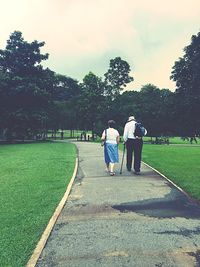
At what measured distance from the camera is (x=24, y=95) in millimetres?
46000

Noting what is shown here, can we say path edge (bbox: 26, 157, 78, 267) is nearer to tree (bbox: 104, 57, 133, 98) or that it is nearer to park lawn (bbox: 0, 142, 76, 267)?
park lawn (bbox: 0, 142, 76, 267)

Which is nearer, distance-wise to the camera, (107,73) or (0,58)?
(0,58)

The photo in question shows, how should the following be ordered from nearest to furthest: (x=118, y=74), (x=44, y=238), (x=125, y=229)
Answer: (x=44, y=238) → (x=125, y=229) → (x=118, y=74)

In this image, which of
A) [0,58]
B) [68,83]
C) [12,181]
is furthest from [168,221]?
[68,83]

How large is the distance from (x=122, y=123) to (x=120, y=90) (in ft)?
82.8

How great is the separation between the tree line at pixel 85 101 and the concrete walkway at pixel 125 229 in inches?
235

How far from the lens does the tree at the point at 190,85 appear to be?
43.4ft

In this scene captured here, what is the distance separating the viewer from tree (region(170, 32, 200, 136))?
43.4 feet

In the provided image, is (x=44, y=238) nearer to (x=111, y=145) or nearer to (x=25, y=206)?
(x=25, y=206)

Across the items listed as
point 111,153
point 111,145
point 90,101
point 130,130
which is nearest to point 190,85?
point 130,130

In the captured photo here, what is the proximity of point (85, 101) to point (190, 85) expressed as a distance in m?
50.4

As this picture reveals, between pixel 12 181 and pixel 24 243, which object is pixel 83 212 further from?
pixel 12 181

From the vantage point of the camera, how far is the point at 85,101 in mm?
63594

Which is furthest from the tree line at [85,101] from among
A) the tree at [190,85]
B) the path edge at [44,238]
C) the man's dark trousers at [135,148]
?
the path edge at [44,238]
